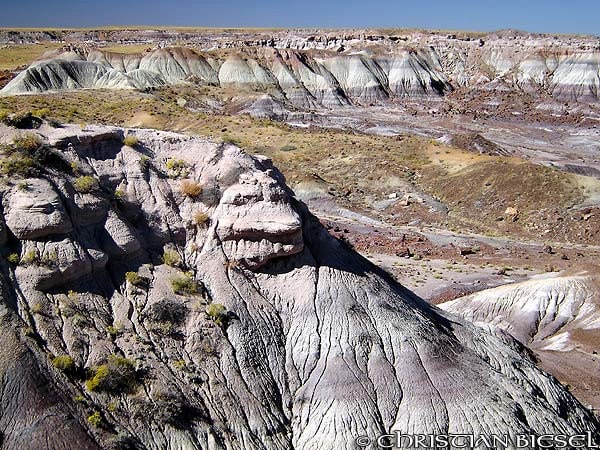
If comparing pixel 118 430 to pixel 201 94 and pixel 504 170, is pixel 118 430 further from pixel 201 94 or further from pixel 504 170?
pixel 201 94

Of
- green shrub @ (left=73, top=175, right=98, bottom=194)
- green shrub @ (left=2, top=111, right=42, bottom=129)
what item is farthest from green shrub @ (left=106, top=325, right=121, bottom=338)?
green shrub @ (left=2, top=111, right=42, bottom=129)

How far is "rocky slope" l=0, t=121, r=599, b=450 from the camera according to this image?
441 inches

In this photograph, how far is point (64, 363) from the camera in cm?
1097

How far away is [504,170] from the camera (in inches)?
1907

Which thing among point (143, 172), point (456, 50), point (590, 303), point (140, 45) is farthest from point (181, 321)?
point (140, 45)

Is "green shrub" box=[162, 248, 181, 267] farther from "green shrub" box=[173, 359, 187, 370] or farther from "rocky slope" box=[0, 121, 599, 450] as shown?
"green shrub" box=[173, 359, 187, 370]

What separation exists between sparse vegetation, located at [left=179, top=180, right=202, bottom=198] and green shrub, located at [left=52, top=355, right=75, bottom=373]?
5791 mm

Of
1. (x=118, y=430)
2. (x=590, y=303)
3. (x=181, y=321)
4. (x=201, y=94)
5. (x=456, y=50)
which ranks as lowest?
(x=590, y=303)

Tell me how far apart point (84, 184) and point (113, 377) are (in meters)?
5.11

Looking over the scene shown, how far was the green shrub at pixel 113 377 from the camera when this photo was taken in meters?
11.1

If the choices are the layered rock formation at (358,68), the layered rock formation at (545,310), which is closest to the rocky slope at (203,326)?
the layered rock formation at (545,310)

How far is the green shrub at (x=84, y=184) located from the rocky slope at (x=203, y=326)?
0.17 feet

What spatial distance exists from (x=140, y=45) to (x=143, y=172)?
165552mm

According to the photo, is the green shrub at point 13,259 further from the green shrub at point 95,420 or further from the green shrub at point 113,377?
the green shrub at point 95,420
